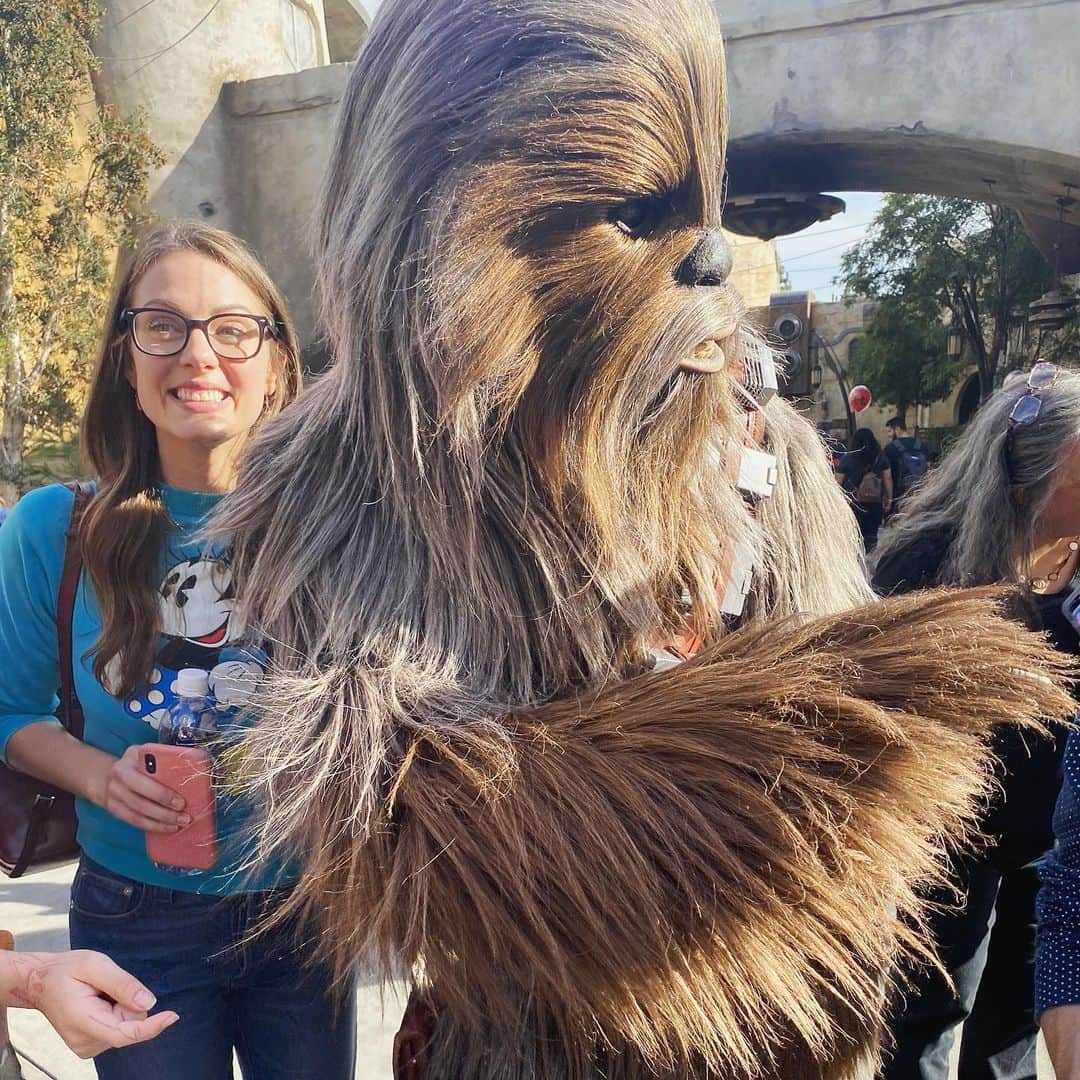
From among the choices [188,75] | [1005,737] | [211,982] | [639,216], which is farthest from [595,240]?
[188,75]

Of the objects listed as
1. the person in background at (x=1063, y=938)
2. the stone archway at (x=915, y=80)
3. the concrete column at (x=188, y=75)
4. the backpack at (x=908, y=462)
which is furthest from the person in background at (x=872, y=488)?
the concrete column at (x=188, y=75)

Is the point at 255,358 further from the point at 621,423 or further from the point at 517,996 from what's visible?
the point at 517,996

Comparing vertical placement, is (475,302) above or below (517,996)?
above

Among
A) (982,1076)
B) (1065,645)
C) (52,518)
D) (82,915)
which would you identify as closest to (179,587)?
(52,518)

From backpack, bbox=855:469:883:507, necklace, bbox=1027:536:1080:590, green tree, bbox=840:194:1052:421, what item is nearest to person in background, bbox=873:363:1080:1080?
necklace, bbox=1027:536:1080:590

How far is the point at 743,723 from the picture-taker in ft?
2.32

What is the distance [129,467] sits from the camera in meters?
1.13

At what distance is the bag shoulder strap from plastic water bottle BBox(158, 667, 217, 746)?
0.17 meters

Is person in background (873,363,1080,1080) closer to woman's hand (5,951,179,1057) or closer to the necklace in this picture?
the necklace

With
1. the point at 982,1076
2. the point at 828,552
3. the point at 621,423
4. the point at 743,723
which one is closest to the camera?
the point at 743,723

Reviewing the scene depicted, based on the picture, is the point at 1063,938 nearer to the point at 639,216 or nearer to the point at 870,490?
the point at 639,216

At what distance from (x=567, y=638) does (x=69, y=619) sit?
630 millimetres

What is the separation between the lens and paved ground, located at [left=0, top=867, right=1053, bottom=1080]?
7.13ft

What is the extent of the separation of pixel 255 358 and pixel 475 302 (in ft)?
1.52
